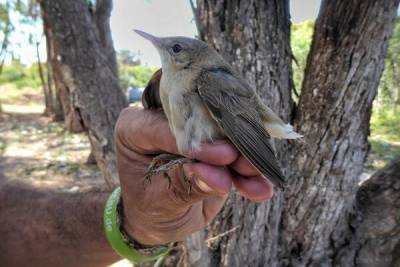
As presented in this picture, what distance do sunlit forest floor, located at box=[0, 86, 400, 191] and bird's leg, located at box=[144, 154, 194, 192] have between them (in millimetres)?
3100

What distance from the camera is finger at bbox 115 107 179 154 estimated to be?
1.99 meters

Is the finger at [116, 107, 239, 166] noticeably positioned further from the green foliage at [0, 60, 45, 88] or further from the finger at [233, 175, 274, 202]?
the green foliage at [0, 60, 45, 88]

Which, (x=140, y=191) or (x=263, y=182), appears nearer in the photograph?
(x=263, y=182)

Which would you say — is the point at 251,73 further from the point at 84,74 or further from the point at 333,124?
the point at 84,74

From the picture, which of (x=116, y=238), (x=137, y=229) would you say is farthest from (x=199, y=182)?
(x=116, y=238)

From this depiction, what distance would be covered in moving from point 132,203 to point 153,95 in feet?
1.81

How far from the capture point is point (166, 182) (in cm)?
195

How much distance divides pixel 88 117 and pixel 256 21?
151cm

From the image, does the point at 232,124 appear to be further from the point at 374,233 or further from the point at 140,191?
the point at 374,233

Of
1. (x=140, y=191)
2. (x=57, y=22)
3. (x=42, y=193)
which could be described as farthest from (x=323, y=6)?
(x=42, y=193)

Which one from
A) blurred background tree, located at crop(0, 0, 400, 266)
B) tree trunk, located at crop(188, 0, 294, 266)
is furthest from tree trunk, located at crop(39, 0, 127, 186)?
tree trunk, located at crop(188, 0, 294, 266)

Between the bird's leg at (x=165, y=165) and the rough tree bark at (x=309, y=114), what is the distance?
962 mm

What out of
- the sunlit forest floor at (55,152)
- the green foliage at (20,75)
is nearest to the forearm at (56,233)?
the sunlit forest floor at (55,152)

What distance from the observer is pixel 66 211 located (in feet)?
9.07
